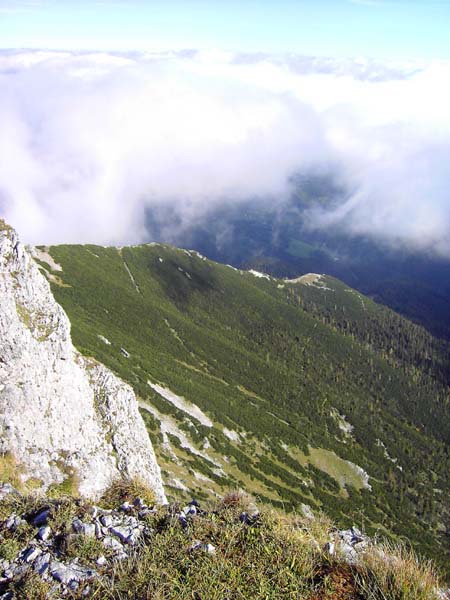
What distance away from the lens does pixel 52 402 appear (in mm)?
39656

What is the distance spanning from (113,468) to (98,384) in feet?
34.9

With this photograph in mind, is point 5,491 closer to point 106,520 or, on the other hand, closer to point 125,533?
point 106,520

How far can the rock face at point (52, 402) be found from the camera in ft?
113

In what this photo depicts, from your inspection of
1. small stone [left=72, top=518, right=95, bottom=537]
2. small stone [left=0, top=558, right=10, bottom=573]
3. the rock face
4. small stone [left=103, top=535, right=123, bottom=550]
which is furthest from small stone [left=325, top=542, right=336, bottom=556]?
the rock face

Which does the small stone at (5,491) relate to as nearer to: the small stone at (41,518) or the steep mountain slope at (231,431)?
the small stone at (41,518)

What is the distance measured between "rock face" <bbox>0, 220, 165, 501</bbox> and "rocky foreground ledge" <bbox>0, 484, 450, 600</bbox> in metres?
21.1

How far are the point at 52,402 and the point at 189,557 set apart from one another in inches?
1292

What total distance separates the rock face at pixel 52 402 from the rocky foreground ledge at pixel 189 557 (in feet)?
69.1

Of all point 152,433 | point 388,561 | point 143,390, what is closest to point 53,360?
point 388,561

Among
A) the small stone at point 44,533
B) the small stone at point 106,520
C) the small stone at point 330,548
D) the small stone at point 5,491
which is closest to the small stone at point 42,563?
the small stone at point 44,533

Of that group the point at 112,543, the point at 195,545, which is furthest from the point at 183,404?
the point at 195,545

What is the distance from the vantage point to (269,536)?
1184 cm

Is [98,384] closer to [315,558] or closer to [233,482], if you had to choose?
[315,558]

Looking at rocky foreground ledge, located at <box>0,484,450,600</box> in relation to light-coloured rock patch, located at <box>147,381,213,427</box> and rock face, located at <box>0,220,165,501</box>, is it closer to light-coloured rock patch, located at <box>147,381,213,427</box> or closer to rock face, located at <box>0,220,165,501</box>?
rock face, located at <box>0,220,165,501</box>
